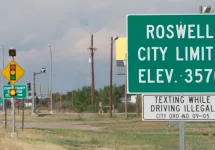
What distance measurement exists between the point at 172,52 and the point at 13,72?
2011 cm

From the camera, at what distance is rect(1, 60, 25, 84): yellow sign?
2598cm

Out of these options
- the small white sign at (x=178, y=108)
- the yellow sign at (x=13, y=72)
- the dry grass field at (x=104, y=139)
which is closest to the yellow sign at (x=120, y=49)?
the dry grass field at (x=104, y=139)

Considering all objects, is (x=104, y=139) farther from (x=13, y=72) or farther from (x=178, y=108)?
(x=178, y=108)

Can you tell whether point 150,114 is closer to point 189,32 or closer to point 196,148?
point 189,32

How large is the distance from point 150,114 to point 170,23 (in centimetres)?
113

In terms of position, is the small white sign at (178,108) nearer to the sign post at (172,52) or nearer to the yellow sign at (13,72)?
the sign post at (172,52)


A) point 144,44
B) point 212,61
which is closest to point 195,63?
point 212,61

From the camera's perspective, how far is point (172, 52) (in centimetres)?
657

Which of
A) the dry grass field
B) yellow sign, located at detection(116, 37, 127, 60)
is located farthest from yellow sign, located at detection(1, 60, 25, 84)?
yellow sign, located at detection(116, 37, 127, 60)

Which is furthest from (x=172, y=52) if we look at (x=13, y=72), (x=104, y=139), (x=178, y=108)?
(x=104, y=139)

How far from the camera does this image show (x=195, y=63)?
6.58m

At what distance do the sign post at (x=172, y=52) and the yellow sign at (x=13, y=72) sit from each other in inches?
784

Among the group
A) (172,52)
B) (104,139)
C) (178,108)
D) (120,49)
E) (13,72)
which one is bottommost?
(104,139)

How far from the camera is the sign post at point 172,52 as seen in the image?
6.57m
